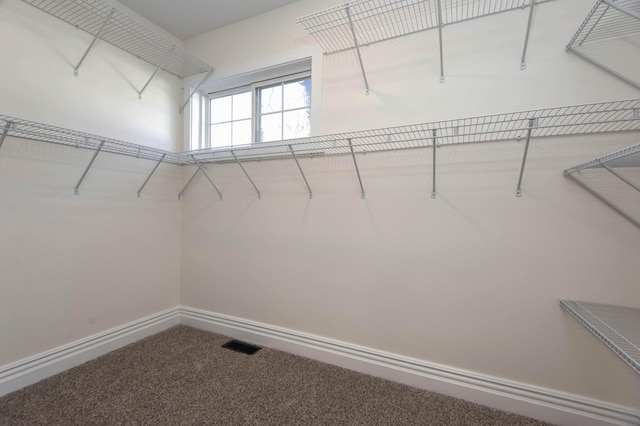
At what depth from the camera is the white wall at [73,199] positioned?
1354 millimetres

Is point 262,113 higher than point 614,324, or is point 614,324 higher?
point 262,113

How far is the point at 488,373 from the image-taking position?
4.34 ft

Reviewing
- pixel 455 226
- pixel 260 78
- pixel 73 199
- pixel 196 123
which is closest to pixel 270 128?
pixel 260 78

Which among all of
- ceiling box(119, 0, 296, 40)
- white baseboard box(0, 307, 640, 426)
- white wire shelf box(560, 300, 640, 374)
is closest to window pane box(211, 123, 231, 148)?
ceiling box(119, 0, 296, 40)

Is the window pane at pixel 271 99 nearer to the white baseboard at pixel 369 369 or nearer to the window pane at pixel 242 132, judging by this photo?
the window pane at pixel 242 132

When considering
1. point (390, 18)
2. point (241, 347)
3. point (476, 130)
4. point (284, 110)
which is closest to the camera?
point (476, 130)

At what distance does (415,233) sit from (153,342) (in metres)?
1.87

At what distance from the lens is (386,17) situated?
148cm

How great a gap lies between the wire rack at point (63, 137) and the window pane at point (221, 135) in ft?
1.17

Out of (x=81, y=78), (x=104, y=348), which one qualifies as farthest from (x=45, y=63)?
(x=104, y=348)

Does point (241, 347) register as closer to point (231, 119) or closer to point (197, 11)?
point (231, 119)

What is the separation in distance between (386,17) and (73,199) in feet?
6.75

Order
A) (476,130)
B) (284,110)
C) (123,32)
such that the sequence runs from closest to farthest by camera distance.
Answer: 1. (476,130)
2. (123,32)
3. (284,110)

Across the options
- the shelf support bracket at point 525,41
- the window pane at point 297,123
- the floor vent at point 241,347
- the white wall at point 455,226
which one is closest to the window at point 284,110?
the window pane at point 297,123
